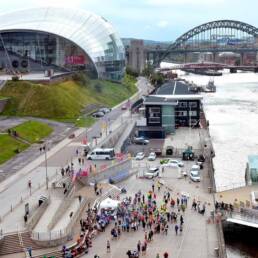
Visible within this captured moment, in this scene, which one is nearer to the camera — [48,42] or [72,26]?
[48,42]

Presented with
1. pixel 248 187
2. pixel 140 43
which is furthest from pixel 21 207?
pixel 140 43

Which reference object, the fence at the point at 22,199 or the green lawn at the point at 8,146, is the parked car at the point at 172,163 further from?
the green lawn at the point at 8,146

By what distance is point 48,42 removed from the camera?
87.4 m

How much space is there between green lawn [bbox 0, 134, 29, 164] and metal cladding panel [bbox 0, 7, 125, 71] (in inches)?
1530

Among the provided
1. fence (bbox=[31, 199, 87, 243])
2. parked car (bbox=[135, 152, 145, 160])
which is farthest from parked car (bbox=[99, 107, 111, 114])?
fence (bbox=[31, 199, 87, 243])

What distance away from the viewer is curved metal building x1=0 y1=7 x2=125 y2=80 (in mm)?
86500

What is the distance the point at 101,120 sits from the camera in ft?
211

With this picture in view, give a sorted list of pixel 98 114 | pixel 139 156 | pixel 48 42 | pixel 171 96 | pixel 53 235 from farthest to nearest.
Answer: pixel 48 42 < pixel 98 114 < pixel 171 96 < pixel 139 156 < pixel 53 235

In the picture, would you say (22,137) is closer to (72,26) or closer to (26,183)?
(26,183)

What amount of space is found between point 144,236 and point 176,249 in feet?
6.38

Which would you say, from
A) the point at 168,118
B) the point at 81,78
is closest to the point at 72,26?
the point at 81,78

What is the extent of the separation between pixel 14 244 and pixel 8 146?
20804 millimetres

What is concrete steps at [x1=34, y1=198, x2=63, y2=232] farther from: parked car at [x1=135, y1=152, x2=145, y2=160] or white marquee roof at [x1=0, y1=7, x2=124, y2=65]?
white marquee roof at [x1=0, y1=7, x2=124, y2=65]

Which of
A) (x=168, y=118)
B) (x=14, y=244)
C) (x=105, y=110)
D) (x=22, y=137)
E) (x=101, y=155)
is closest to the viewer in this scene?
(x=14, y=244)
